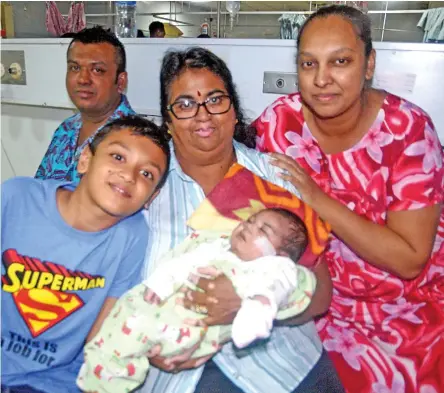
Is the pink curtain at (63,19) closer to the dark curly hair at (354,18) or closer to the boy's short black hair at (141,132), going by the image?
the boy's short black hair at (141,132)

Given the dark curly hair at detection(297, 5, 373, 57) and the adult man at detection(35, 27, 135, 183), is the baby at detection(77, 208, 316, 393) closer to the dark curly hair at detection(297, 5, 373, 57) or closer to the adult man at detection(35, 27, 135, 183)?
the dark curly hair at detection(297, 5, 373, 57)

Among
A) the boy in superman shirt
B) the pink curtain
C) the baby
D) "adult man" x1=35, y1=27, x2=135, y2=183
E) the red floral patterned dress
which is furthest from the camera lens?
the pink curtain

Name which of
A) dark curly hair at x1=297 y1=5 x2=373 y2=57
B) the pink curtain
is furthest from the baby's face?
the pink curtain

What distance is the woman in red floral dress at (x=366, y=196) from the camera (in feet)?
3.30

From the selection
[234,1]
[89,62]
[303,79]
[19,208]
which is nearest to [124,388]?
[19,208]

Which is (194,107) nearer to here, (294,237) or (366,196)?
(294,237)

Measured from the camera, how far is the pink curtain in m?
1.73

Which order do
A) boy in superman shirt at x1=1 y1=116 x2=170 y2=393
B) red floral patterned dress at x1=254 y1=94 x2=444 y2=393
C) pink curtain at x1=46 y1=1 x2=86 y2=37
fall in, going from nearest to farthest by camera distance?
boy in superman shirt at x1=1 y1=116 x2=170 y2=393 < red floral patterned dress at x1=254 y1=94 x2=444 y2=393 < pink curtain at x1=46 y1=1 x2=86 y2=37

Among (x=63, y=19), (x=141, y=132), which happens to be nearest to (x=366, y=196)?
(x=141, y=132)

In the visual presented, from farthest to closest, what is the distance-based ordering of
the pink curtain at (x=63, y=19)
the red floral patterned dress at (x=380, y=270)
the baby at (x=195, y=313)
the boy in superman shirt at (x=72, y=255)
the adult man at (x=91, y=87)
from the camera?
the pink curtain at (x=63, y=19) < the adult man at (x=91, y=87) < the red floral patterned dress at (x=380, y=270) < the boy in superman shirt at (x=72, y=255) < the baby at (x=195, y=313)

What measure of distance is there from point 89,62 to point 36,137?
52 cm

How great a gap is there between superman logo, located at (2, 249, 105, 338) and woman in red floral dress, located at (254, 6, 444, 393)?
53cm

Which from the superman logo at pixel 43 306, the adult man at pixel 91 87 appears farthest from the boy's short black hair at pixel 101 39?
the superman logo at pixel 43 306

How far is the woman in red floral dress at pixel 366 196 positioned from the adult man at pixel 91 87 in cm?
49
